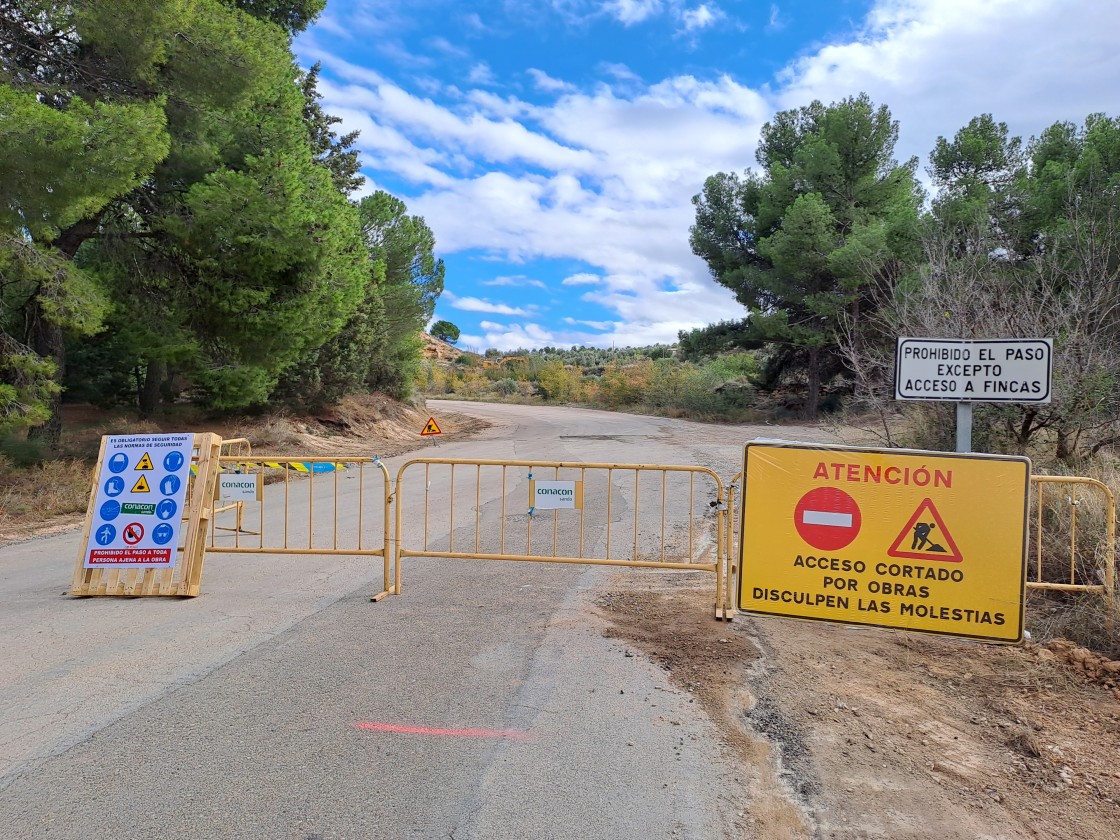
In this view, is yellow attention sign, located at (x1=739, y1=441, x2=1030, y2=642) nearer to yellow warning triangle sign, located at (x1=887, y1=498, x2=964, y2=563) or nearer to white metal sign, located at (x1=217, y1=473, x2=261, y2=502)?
yellow warning triangle sign, located at (x1=887, y1=498, x2=964, y2=563)

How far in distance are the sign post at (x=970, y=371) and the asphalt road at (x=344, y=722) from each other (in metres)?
3.12

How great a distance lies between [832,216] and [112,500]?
94.1 feet

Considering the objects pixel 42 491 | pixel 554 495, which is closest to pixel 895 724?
pixel 554 495

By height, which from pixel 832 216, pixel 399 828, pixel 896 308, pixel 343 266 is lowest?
pixel 399 828

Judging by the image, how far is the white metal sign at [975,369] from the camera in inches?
213

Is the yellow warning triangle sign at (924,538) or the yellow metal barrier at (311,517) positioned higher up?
the yellow warning triangle sign at (924,538)

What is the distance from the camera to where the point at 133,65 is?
12523mm

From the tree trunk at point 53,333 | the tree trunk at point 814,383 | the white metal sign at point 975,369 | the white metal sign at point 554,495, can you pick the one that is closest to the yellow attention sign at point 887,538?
the white metal sign at point 975,369

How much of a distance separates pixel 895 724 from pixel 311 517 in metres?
6.39

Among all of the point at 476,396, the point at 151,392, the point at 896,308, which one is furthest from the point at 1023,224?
the point at 476,396

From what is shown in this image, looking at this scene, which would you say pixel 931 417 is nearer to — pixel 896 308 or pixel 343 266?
pixel 896 308

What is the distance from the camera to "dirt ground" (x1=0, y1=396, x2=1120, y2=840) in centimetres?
318

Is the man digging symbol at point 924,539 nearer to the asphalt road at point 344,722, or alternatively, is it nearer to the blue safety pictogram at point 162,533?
the asphalt road at point 344,722

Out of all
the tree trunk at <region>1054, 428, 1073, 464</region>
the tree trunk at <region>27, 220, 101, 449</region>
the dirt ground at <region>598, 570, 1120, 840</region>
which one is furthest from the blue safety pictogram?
the tree trunk at <region>1054, 428, 1073, 464</region>
